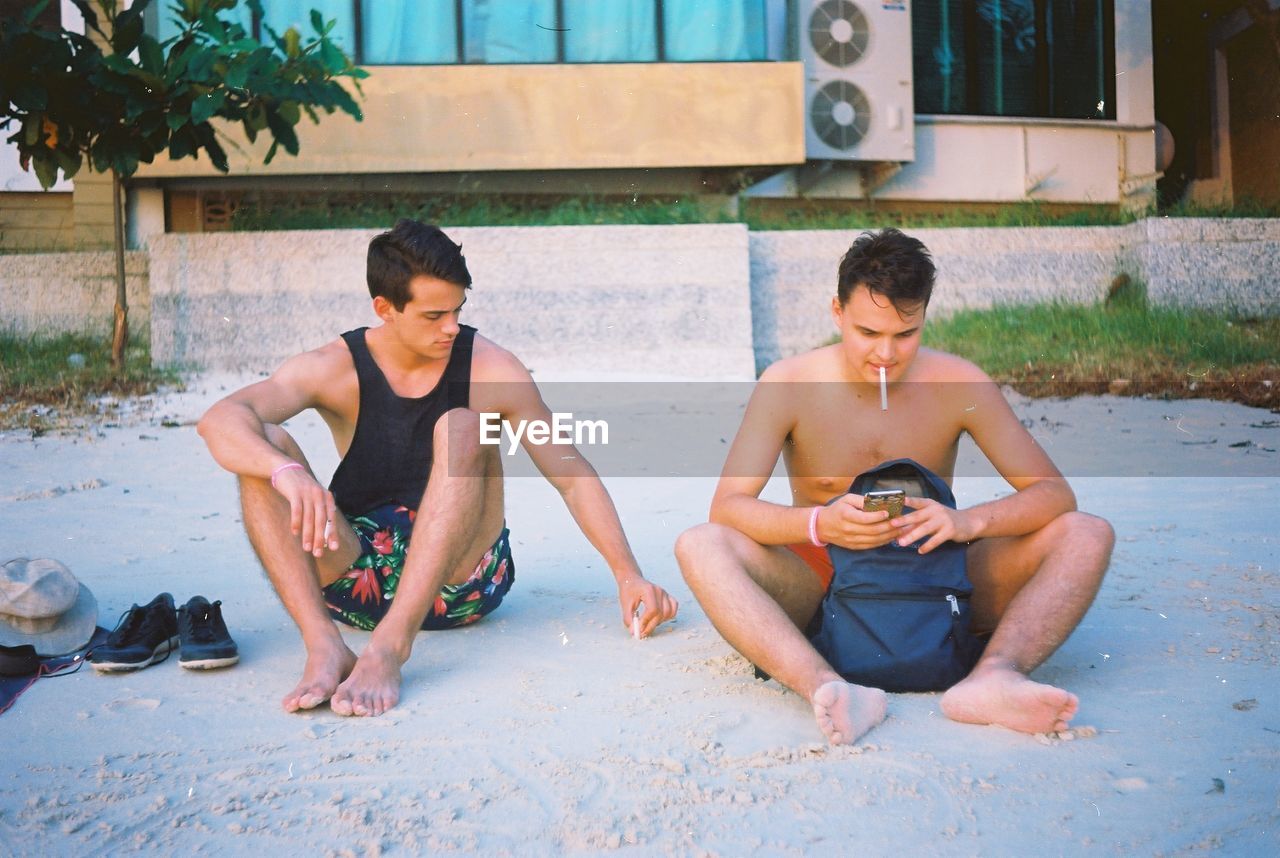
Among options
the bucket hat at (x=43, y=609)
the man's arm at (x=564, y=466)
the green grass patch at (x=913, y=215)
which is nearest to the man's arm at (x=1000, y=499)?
the man's arm at (x=564, y=466)

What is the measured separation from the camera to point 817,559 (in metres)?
3.33

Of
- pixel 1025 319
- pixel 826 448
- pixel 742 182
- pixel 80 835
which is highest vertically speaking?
pixel 742 182

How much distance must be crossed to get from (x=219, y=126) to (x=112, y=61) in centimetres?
247

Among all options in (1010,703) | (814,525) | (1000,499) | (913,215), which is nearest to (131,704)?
(814,525)

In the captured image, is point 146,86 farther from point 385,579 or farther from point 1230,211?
point 1230,211

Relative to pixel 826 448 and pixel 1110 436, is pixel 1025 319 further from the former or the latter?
pixel 826 448

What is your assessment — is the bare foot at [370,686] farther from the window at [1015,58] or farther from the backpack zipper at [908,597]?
the window at [1015,58]

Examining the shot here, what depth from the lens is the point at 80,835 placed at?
2.34m

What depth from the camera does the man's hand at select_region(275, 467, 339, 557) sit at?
307 centimetres

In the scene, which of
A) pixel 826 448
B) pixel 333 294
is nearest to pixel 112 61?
pixel 333 294

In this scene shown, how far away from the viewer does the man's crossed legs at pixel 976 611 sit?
8.96ft

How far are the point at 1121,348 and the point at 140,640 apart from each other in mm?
7151

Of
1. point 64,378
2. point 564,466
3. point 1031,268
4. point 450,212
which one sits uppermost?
point 450,212

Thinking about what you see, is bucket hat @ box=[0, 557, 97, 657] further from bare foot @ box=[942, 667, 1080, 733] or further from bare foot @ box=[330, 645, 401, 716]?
bare foot @ box=[942, 667, 1080, 733]
